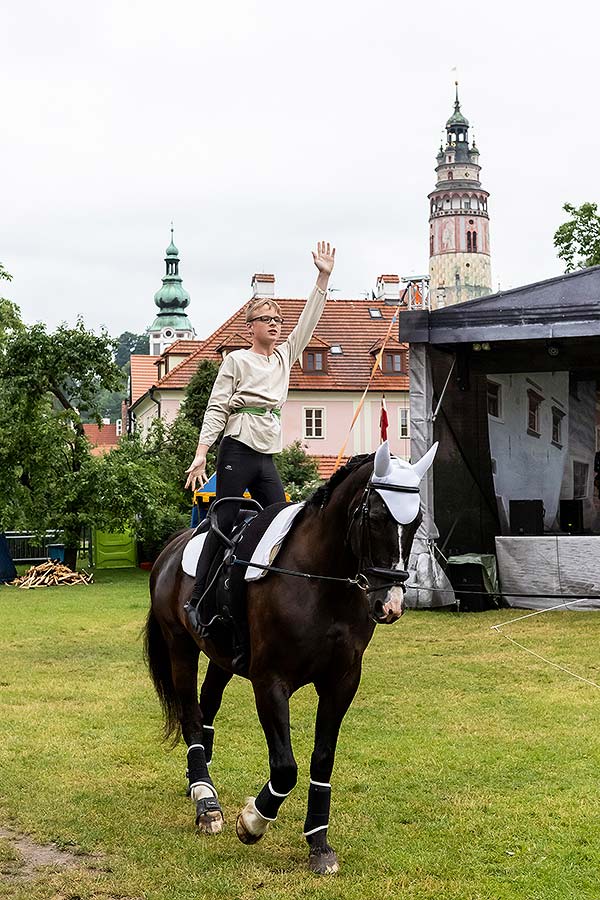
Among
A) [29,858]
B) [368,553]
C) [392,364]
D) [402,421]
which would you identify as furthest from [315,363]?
[368,553]

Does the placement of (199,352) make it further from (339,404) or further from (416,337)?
(416,337)

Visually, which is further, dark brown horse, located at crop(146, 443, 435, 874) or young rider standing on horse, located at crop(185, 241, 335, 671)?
young rider standing on horse, located at crop(185, 241, 335, 671)

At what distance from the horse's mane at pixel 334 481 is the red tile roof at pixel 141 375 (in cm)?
5380

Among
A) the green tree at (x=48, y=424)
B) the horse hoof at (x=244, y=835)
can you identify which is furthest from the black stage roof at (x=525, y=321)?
the horse hoof at (x=244, y=835)

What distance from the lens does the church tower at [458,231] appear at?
138m

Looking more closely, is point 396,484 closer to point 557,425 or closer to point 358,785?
point 358,785

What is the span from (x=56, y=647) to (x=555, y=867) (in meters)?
8.85

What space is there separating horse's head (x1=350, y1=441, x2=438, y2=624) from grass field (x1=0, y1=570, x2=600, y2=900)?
127 centimetres

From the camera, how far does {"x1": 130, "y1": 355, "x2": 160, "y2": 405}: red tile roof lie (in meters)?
60.3

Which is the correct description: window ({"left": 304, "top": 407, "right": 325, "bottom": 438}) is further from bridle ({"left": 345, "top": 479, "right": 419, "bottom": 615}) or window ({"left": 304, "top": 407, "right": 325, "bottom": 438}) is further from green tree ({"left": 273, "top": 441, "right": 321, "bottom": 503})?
bridle ({"left": 345, "top": 479, "right": 419, "bottom": 615})

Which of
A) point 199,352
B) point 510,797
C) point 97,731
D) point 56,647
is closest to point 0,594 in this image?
point 56,647

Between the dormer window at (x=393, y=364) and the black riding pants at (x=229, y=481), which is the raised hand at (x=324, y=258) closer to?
the black riding pants at (x=229, y=481)

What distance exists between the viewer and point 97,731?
8094mm

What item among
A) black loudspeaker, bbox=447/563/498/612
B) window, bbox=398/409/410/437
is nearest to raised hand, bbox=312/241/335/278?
black loudspeaker, bbox=447/563/498/612
